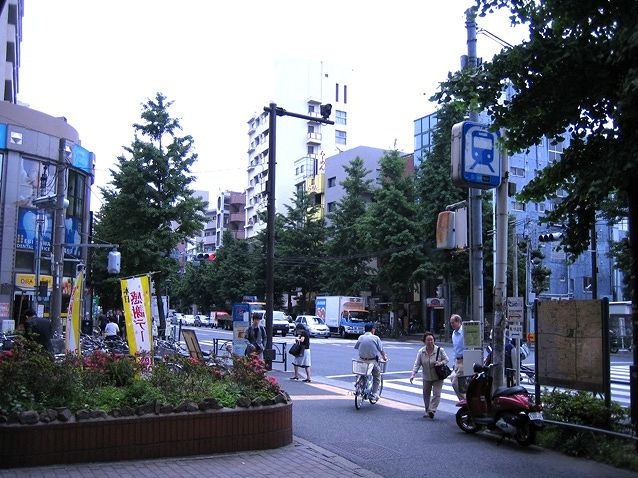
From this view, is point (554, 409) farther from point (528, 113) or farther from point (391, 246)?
point (391, 246)

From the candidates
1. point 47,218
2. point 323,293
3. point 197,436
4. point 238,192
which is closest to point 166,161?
point 47,218

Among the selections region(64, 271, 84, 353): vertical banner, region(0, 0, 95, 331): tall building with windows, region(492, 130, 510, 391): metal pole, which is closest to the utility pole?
region(492, 130, 510, 391): metal pole

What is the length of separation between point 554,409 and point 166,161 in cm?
2560

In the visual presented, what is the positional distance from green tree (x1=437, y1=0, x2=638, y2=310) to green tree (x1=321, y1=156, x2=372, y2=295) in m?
48.7

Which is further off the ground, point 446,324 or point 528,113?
point 528,113

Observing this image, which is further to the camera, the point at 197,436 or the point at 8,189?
the point at 8,189

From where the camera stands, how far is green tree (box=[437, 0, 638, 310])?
22.7ft

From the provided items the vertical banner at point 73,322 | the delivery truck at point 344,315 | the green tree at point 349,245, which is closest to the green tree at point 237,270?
the green tree at point 349,245

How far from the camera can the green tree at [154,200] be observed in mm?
30969

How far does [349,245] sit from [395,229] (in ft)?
32.2

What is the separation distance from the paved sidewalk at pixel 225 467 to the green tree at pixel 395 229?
136 feet

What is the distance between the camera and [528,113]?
841 centimetres

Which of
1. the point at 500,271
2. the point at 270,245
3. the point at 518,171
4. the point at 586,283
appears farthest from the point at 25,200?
the point at 586,283

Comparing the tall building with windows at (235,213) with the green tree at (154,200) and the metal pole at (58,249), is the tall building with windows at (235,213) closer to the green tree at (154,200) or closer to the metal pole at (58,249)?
the green tree at (154,200)
